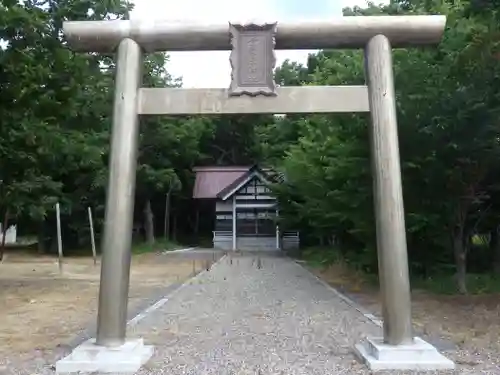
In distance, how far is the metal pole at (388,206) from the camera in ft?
20.6

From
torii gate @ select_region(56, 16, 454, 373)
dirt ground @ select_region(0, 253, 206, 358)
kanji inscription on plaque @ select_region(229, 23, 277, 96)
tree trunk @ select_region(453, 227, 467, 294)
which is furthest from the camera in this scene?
tree trunk @ select_region(453, 227, 467, 294)

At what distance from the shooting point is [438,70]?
1039 centimetres

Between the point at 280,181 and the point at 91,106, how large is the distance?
13045 mm

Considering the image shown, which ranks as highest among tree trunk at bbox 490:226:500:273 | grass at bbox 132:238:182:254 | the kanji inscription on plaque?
the kanji inscription on plaque

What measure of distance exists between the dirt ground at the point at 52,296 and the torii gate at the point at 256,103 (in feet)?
5.87

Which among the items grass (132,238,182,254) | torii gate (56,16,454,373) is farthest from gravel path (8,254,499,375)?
grass (132,238,182,254)

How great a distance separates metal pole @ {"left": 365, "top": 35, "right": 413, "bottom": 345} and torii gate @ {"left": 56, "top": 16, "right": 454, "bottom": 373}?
0.4 inches

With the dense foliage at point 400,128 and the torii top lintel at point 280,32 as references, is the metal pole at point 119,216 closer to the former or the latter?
A: the torii top lintel at point 280,32

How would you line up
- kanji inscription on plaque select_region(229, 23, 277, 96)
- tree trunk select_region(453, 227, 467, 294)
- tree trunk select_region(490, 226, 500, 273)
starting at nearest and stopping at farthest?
kanji inscription on plaque select_region(229, 23, 277, 96) < tree trunk select_region(453, 227, 467, 294) < tree trunk select_region(490, 226, 500, 273)

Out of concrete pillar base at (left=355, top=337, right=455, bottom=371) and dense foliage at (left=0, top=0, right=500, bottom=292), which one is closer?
concrete pillar base at (left=355, top=337, right=455, bottom=371)

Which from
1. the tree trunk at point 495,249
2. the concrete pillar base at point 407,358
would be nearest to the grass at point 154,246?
the tree trunk at point 495,249

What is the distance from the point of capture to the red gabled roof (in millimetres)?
37916

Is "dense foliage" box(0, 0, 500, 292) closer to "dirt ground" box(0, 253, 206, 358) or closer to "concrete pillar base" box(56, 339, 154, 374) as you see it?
"dirt ground" box(0, 253, 206, 358)

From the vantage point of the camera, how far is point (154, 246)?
33594mm
